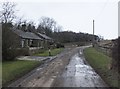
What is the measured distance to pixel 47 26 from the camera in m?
150

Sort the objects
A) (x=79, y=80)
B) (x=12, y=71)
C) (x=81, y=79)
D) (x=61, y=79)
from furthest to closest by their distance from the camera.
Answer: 1. (x=12, y=71)
2. (x=81, y=79)
3. (x=61, y=79)
4. (x=79, y=80)

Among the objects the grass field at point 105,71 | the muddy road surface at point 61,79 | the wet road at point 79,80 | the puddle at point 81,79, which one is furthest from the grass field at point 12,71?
the grass field at point 105,71

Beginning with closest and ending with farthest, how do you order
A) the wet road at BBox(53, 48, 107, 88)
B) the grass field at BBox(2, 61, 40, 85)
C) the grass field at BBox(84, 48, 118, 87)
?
1. the wet road at BBox(53, 48, 107, 88)
2. the grass field at BBox(84, 48, 118, 87)
3. the grass field at BBox(2, 61, 40, 85)

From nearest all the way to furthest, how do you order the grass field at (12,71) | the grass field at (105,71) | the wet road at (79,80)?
the wet road at (79,80) < the grass field at (105,71) < the grass field at (12,71)

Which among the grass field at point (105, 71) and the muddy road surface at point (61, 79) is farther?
the grass field at point (105, 71)

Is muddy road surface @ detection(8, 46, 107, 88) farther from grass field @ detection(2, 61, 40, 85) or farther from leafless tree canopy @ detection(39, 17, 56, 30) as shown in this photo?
leafless tree canopy @ detection(39, 17, 56, 30)

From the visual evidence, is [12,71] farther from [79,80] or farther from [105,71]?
[105,71]

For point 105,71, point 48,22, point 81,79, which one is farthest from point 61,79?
point 48,22

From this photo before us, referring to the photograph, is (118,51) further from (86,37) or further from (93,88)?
(86,37)

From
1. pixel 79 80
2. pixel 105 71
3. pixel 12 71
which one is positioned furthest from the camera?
pixel 105 71

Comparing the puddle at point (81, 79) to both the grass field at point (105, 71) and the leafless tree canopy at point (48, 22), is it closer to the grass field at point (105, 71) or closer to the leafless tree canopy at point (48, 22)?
the grass field at point (105, 71)

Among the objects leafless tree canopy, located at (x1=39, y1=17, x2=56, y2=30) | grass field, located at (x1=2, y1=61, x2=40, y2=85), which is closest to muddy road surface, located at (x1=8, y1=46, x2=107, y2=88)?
grass field, located at (x1=2, y1=61, x2=40, y2=85)

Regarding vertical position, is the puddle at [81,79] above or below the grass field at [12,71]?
below

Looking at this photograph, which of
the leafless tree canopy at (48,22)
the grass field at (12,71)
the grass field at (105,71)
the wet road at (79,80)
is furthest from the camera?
the leafless tree canopy at (48,22)
